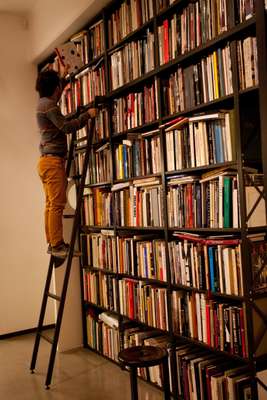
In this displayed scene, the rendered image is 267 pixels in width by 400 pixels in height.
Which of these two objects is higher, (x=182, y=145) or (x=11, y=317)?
(x=182, y=145)

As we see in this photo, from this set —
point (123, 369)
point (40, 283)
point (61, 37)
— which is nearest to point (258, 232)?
point (123, 369)

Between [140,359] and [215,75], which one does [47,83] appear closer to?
[215,75]

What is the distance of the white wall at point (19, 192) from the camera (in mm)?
4438

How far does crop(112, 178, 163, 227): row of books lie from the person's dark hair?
2.93 feet

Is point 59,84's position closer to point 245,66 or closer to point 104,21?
point 104,21

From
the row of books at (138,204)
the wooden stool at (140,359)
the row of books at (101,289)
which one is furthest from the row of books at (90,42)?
the wooden stool at (140,359)

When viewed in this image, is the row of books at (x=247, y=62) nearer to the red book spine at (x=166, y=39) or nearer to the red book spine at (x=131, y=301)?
the red book spine at (x=166, y=39)

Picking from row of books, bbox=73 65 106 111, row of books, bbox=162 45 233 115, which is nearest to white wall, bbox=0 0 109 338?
row of books, bbox=73 65 106 111

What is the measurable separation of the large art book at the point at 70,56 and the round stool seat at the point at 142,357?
2.43 m

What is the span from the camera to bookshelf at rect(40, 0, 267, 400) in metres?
2.24

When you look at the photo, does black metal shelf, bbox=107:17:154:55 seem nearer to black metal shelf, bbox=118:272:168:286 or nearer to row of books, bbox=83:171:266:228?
row of books, bbox=83:171:266:228

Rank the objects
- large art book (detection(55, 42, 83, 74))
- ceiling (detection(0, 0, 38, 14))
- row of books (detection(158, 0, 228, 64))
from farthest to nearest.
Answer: ceiling (detection(0, 0, 38, 14))
large art book (detection(55, 42, 83, 74))
row of books (detection(158, 0, 228, 64))

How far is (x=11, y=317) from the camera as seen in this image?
4.44 metres

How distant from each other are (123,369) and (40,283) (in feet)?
5.40
